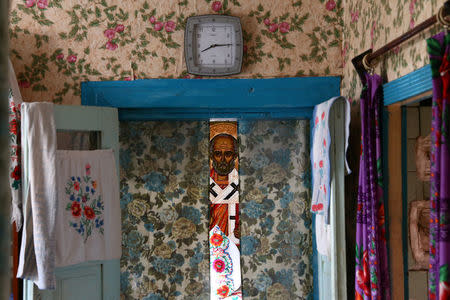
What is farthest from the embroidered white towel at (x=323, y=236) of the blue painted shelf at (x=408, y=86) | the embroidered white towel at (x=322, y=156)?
the blue painted shelf at (x=408, y=86)

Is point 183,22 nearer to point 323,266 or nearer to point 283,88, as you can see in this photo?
Answer: point 283,88

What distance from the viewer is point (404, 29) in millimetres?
1906

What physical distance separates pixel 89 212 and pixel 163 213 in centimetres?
67

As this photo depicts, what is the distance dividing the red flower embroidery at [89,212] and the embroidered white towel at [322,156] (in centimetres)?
124

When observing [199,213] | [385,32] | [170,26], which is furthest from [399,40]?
[199,213]

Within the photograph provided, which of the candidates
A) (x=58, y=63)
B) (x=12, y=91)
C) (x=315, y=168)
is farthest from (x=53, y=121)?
(x=315, y=168)

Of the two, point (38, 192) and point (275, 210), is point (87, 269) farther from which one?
point (275, 210)

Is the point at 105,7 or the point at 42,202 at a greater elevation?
the point at 105,7

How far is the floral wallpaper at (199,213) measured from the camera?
2979 mm

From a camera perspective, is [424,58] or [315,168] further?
[315,168]

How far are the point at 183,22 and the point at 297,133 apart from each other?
1.05 m

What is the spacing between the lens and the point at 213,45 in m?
2.71

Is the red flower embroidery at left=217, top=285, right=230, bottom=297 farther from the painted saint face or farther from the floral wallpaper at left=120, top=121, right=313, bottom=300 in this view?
the painted saint face

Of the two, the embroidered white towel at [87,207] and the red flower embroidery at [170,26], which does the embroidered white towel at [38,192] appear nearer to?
the embroidered white towel at [87,207]
